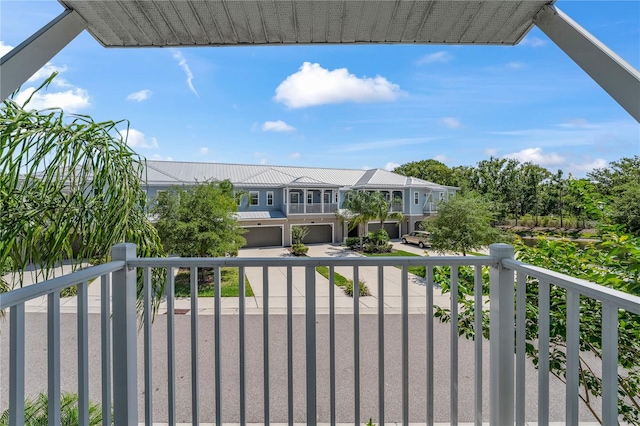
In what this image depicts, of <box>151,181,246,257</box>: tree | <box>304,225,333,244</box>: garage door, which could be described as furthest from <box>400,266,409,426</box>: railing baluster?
<box>304,225,333,244</box>: garage door

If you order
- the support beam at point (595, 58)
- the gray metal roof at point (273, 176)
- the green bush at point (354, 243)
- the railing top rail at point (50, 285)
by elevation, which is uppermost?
the gray metal roof at point (273, 176)

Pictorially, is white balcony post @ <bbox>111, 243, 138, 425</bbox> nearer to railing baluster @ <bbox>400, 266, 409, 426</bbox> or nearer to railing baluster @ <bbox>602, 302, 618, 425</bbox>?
railing baluster @ <bbox>400, 266, 409, 426</bbox>

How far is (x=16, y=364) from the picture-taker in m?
0.88

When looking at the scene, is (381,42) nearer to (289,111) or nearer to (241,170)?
(289,111)

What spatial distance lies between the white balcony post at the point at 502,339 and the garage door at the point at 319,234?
15637mm

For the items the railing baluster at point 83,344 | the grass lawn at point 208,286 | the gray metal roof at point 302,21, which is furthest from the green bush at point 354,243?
the railing baluster at point 83,344

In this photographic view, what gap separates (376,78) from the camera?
1055cm

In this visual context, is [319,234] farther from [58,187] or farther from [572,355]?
[572,355]

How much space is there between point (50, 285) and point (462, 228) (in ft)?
31.3

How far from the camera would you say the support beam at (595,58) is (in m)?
1.07

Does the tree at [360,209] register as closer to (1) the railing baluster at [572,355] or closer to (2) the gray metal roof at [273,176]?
(2) the gray metal roof at [273,176]

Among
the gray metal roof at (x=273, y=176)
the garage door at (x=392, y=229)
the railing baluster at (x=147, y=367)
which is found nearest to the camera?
the railing baluster at (x=147, y=367)

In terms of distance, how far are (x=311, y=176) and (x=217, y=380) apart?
1715cm

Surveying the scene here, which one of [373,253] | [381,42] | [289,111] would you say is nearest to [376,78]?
[289,111]
